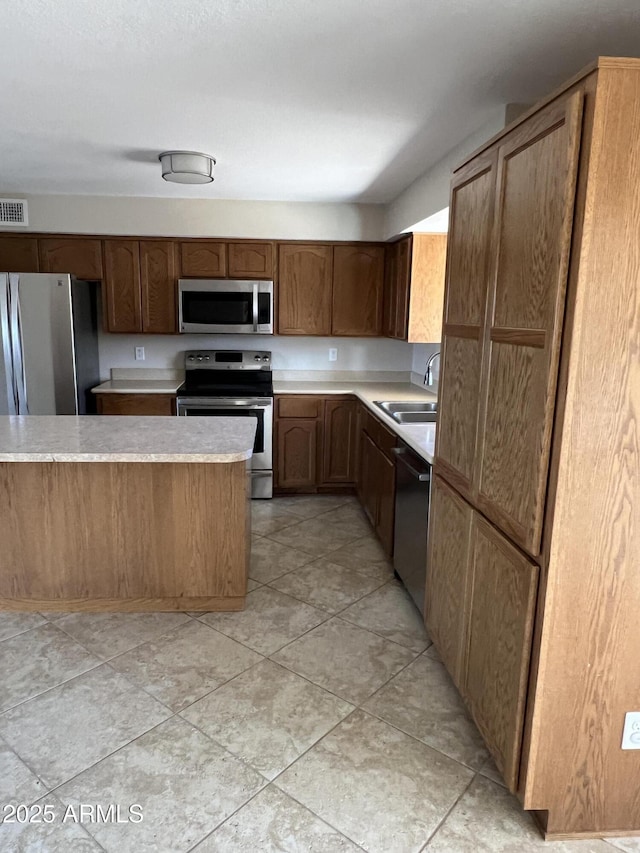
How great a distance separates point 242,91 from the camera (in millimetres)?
2158

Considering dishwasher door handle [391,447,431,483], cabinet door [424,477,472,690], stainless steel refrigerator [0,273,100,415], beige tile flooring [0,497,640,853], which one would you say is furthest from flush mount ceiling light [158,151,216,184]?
beige tile flooring [0,497,640,853]

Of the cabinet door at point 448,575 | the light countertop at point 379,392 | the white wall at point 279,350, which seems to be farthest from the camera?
the white wall at point 279,350

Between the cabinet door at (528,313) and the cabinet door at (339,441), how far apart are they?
2.55 m

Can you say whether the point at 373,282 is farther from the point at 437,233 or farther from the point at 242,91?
the point at 242,91

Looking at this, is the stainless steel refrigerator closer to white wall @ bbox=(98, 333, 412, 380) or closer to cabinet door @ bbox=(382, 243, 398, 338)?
white wall @ bbox=(98, 333, 412, 380)

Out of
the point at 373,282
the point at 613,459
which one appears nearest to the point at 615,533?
the point at 613,459

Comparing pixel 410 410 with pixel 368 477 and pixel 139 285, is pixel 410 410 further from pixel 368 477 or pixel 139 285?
pixel 139 285

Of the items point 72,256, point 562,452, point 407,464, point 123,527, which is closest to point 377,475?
point 407,464

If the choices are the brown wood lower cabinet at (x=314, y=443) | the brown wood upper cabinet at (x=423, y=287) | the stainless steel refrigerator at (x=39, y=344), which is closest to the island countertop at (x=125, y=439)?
the stainless steel refrigerator at (x=39, y=344)

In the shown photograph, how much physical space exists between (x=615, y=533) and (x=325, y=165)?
2.63 meters

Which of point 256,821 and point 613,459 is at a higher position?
point 613,459

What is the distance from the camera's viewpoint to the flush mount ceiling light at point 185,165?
3.00 metres

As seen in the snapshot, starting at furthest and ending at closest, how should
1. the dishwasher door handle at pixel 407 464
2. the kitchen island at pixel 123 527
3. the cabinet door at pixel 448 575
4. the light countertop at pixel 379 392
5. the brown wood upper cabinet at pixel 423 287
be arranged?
the brown wood upper cabinet at pixel 423 287 → the light countertop at pixel 379 392 → the kitchen island at pixel 123 527 → the dishwasher door handle at pixel 407 464 → the cabinet door at pixel 448 575

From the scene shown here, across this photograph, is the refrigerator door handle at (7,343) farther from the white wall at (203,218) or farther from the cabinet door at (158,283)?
the cabinet door at (158,283)
